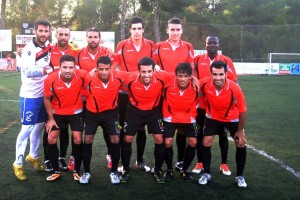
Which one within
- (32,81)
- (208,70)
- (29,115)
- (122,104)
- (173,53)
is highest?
(173,53)

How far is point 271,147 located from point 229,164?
1283 mm

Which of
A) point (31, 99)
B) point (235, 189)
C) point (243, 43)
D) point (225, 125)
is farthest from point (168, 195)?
point (243, 43)

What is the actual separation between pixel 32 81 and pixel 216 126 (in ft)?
8.02

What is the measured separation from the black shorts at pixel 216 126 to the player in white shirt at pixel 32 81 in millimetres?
2166

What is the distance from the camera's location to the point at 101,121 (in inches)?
187

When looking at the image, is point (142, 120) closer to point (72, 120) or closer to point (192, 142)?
point (192, 142)

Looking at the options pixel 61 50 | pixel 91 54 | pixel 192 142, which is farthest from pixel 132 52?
pixel 192 142

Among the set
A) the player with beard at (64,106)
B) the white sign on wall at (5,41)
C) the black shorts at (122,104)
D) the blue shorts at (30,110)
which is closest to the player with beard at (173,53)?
the black shorts at (122,104)

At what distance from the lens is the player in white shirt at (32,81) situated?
482 cm

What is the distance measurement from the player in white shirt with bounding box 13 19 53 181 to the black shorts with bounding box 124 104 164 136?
120 centimetres

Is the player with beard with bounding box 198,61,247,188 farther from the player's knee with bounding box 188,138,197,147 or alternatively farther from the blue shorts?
the blue shorts

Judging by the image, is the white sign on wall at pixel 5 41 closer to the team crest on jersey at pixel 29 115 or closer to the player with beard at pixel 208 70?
the team crest on jersey at pixel 29 115

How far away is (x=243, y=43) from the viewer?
27078 mm

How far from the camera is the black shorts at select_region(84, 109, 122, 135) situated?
473 centimetres
